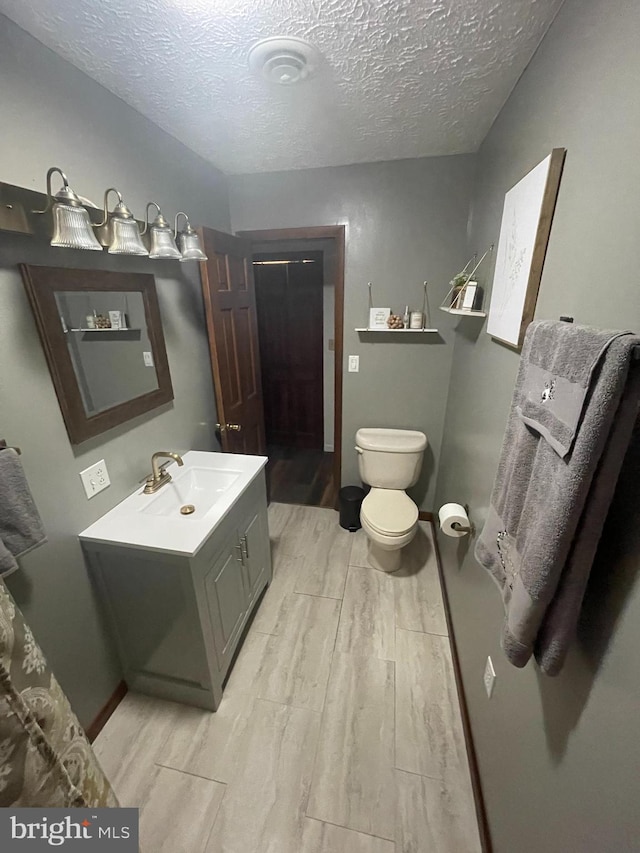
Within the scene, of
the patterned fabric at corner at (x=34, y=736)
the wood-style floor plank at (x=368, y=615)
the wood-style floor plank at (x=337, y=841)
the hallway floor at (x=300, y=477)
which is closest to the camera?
the patterned fabric at corner at (x=34, y=736)

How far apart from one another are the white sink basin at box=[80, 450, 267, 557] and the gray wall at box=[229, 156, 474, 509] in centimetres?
108

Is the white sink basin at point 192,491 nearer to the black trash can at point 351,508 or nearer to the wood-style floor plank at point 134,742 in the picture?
the wood-style floor plank at point 134,742

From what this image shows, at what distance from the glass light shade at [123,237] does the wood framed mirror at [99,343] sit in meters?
0.16

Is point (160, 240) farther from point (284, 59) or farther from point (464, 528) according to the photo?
point (464, 528)

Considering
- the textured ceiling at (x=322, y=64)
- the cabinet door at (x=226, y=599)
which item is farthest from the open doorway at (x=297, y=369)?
the textured ceiling at (x=322, y=64)

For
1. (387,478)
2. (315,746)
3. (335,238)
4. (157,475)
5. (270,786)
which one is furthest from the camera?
(387,478)

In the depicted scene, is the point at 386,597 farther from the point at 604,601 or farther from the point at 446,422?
the point at 604,601

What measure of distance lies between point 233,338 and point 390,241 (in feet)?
3.74

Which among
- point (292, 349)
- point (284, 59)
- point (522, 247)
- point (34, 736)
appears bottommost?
point (34, 736)

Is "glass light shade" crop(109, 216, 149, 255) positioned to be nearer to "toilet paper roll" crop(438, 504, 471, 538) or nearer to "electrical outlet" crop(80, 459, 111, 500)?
"electrical outlet" crop(80, 459, 111, 500)

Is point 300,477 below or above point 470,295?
below

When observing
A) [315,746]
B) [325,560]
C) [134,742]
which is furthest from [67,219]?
[325,560]

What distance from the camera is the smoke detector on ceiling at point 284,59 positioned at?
101 cm

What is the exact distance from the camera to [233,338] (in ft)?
6.65
